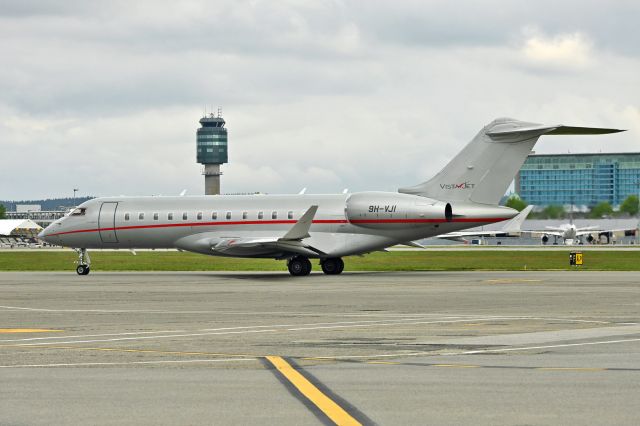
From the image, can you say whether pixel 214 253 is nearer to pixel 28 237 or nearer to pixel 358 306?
pixel 358 306

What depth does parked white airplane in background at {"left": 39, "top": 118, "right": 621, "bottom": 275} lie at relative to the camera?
43.1 meters

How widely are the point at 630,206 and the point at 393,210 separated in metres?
90.2

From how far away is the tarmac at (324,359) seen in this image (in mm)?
10047

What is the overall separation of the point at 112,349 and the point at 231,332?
11.4 feet

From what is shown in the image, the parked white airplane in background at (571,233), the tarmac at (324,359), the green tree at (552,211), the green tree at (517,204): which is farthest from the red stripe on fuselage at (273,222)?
the parked white airplane in background at (571,233)

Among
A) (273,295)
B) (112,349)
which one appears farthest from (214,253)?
(112,349)

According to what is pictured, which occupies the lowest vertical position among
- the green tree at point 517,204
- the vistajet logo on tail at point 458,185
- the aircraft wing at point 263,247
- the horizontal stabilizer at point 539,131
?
the aircraft wing at point 263,247

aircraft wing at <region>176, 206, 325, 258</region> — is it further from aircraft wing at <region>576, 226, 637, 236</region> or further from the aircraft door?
aircraft wing at <region>576, 226, 637, 236</region>

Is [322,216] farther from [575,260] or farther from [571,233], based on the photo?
[571,233]

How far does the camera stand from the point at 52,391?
11383mm

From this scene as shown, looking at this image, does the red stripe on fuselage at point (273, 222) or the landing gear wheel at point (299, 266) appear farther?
the landing gear wheel at point (299, 266)

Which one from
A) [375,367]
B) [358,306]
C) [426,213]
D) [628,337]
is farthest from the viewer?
[426,213]

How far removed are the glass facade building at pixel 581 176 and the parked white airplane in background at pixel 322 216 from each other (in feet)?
386

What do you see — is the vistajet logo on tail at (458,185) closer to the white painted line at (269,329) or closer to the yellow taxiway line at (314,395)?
the white painted line at (269,329)
